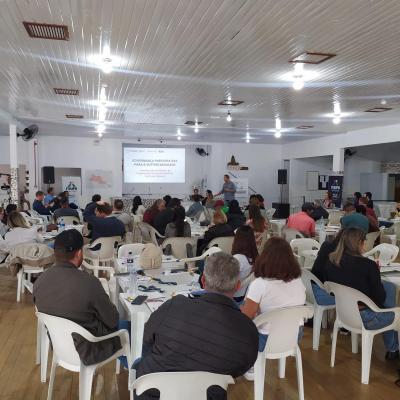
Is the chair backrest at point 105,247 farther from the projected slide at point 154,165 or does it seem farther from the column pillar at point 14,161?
the projected slide at point 154,165

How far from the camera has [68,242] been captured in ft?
8.57

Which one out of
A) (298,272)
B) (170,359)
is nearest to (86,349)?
(170,359)

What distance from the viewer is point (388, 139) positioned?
10984 millimetres

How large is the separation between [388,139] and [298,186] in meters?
5.57

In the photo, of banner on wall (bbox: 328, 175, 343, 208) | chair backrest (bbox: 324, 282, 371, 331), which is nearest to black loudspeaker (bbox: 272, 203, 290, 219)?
banner on wall (bbox: 328, 175, 343, 208)

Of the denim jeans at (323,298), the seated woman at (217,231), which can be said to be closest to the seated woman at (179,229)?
the seated woman at (217,231)

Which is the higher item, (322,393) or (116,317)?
(116,317)

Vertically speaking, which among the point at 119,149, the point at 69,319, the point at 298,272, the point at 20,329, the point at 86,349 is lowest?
the point at 20,329

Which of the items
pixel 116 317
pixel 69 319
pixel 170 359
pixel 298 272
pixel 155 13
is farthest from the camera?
pixel 155 13

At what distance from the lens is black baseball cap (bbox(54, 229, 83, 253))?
2594 mm

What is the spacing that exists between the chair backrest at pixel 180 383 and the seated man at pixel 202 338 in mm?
56

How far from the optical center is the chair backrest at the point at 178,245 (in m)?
5.82

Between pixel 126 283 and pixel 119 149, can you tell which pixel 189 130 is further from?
pixel 126 283

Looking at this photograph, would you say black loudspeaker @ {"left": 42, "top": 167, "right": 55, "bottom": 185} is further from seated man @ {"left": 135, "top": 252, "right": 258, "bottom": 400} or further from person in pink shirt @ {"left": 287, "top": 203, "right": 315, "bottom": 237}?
seated man @ {"left": 135, "top": 252, "right": 258, "bottom": 400}
